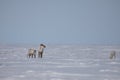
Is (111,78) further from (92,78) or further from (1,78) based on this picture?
(1,78)

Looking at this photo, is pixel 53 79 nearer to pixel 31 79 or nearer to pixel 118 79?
pixel 31 79

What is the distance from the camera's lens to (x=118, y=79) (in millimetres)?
12586

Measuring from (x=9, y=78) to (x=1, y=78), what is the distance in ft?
1.05

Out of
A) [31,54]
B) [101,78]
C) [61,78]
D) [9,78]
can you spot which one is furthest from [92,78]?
[31,54]

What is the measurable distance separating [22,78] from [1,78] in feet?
2.83

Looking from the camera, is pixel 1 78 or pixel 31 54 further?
pixel 31 54

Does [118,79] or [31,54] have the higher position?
[31,54]

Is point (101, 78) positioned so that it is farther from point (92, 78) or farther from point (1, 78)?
point (1, 78)

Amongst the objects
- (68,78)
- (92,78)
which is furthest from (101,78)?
(68,78)

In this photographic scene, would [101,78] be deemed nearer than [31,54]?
Yes

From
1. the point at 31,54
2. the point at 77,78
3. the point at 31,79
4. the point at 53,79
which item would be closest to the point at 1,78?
the point at 31,79

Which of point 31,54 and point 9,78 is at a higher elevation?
point 31,54

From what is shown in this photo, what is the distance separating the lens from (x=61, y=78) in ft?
42.3

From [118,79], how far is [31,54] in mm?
15905
